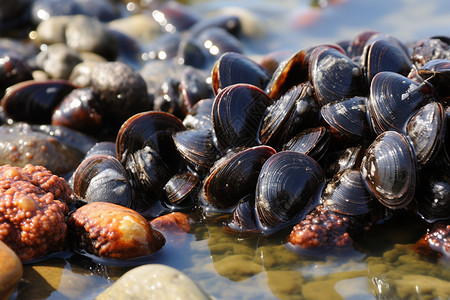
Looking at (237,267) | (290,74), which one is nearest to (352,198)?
(237,267)

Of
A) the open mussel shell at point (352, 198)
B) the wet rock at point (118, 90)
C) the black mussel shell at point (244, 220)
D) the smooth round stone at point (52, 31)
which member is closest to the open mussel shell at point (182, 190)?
the black mussel shell at point (244, 220)

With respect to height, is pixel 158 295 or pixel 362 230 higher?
pixel 158 295

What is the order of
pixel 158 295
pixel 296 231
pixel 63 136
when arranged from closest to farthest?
pixel 158 295, pixel 296 231, pixel 63 136

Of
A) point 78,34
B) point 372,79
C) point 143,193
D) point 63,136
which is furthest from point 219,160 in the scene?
point 78,34

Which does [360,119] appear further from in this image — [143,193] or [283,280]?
[143,193]

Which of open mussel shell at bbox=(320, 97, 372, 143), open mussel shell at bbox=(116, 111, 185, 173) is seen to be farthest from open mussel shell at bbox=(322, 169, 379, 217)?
open mussel shell at bbox=(116, 111, 185, 173)

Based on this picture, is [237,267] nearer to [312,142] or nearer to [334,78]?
[312,142]
